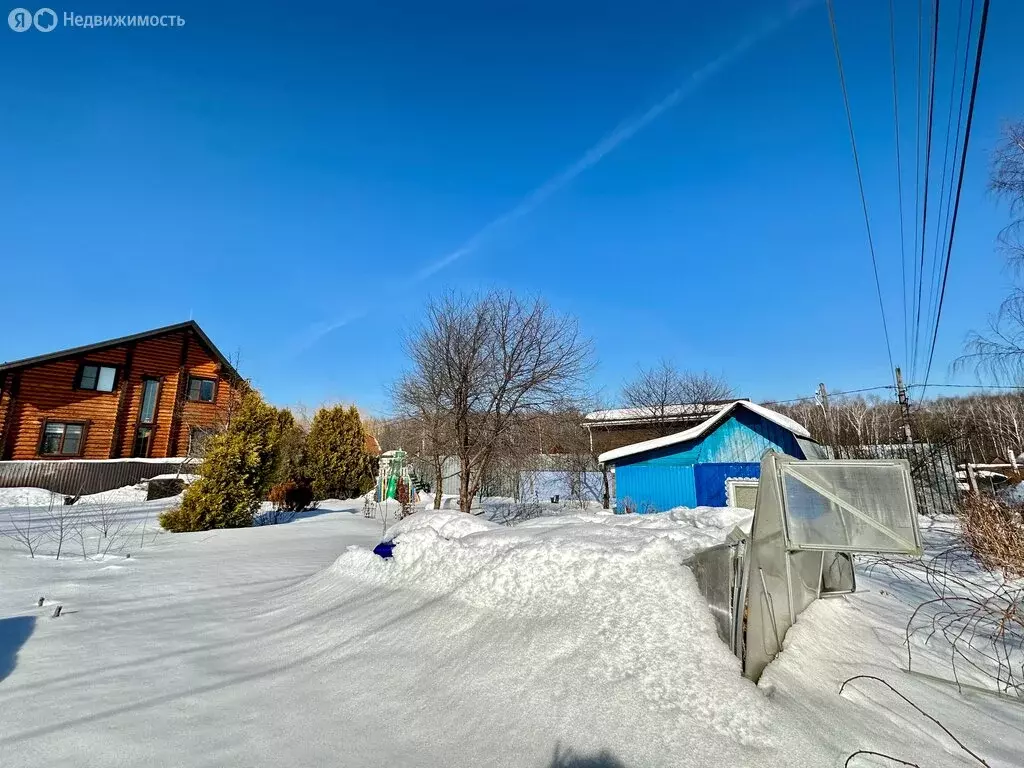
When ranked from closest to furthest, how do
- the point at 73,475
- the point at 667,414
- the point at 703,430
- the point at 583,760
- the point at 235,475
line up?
the point at 583,760
the point at 235,475
the point at 703,430
the point at 73,475
the point at 667,414

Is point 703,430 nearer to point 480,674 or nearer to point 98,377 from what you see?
point 480,674

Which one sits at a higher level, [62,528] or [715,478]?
[715,478]

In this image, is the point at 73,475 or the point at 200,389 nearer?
the point at 73,475

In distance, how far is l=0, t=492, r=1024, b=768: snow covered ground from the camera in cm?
228

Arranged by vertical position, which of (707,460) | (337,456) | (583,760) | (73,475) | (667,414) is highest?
(667,414)

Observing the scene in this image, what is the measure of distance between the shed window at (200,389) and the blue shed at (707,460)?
21.7 meters

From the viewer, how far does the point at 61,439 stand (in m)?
20.6

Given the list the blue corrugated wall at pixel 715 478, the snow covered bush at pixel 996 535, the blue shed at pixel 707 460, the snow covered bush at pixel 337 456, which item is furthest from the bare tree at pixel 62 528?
the blue corrugated wall at pixel 715 478

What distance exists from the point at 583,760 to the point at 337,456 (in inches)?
739

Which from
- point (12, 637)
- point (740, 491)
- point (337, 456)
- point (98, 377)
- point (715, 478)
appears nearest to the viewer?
point (12, 637)

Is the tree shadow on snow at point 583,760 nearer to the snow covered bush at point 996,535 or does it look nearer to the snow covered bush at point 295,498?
the snow covered bush at point 996,535

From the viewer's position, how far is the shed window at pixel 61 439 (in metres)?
20.3

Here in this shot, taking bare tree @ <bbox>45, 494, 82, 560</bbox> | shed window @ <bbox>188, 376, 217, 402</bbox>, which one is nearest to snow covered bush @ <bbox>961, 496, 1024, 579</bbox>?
bare tree @ <bbox>45, 494, 82, 560</bbox>

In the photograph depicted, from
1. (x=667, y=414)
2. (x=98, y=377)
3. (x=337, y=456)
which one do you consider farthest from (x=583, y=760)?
(x=98, y=377)
